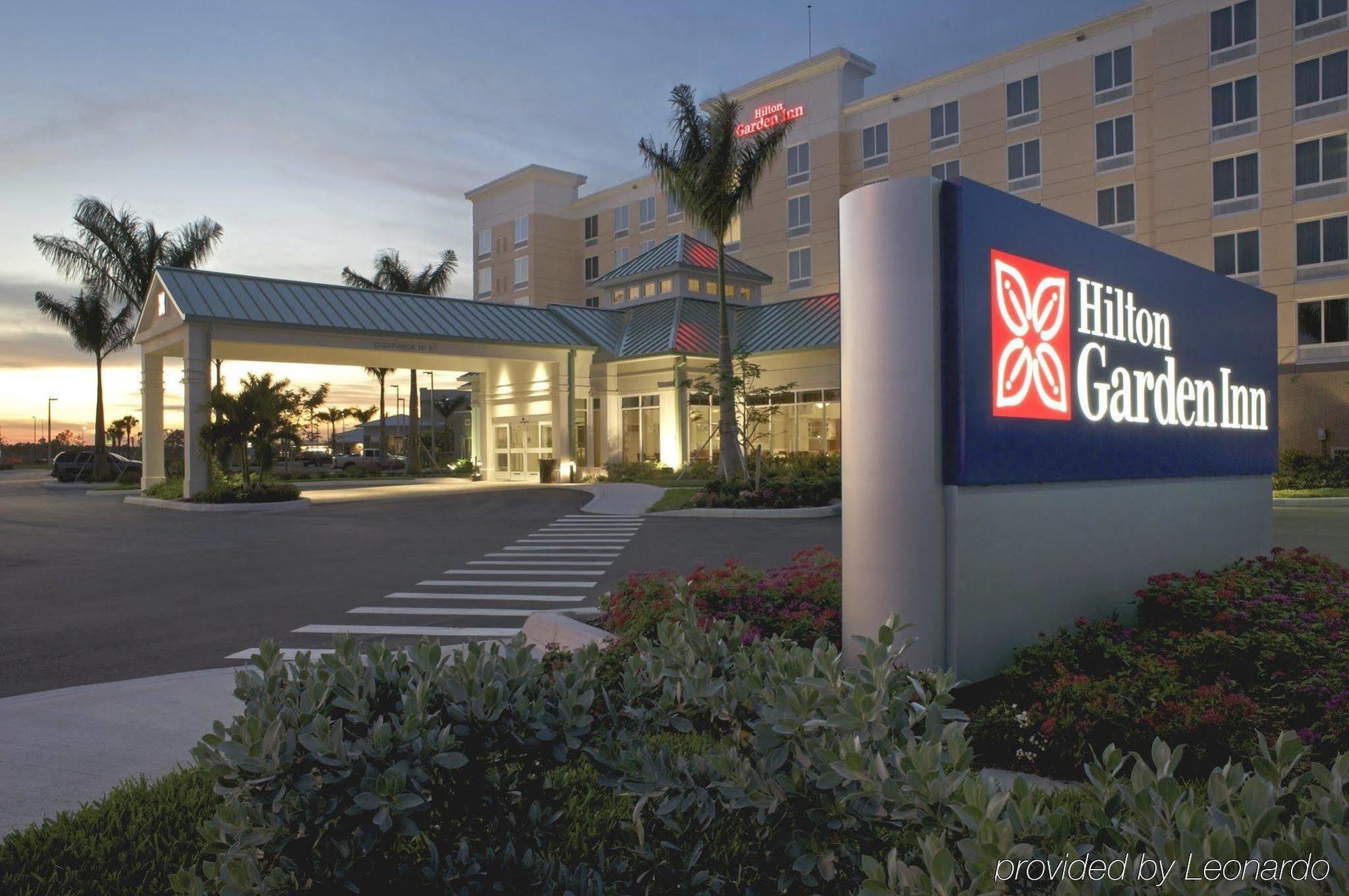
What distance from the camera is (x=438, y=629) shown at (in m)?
9.09

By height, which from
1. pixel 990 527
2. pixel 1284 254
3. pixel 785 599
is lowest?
pixel 785 599

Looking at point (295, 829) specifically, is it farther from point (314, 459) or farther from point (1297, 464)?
point (314, 459)

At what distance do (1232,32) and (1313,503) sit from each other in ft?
61.9

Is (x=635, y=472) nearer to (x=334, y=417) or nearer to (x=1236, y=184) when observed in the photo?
(x=1236, y=184)

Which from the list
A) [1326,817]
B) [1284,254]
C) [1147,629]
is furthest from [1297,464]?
[1326,817]

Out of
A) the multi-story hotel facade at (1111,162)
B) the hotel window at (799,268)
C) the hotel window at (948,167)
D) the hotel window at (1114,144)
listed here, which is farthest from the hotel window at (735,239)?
the hotel window at (1114,144)

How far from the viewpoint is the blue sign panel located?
5500mm

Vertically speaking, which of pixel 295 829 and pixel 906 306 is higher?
pixel 906 306

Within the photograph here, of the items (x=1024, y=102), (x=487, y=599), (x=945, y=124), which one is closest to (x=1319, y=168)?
(x=1024, y=102)

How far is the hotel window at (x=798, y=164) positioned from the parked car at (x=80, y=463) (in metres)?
37.0

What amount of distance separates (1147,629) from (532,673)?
466 centimetres

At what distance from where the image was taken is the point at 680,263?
35.9 meters

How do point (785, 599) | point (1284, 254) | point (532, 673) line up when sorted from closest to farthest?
point (532, 673)
point (785, 599)
point (1284, 254)

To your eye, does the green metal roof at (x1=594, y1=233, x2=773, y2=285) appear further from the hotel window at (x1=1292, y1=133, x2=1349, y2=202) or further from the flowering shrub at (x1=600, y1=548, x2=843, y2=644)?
the flowering shrub at (x1=600, y1=548, x2=843, y2=644)
